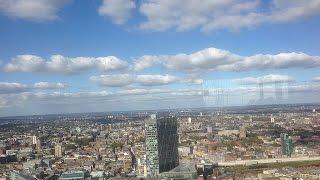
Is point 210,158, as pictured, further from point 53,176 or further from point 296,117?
point 296,117

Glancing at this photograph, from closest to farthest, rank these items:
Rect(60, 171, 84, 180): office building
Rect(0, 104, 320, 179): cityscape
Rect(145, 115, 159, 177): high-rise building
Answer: Rect(60, 171, 84, 180): office building
Rect(145, 115, 159, 177): high-rise building
Rect(0, 104, 320, 179): cityscape

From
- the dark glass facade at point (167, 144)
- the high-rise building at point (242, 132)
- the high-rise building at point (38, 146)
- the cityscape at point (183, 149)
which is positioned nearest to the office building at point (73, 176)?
the cityscape at point (183, 149)

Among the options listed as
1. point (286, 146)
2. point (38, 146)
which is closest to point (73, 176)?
point (286, 146)

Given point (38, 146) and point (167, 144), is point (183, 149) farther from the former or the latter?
point (38, 146)

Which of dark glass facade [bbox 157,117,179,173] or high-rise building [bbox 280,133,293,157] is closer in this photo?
dark glass facade [bbox 157,117,179,173]

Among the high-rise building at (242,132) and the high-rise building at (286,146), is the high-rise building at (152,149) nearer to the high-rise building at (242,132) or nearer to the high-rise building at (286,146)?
the high-rise building at (286,146)

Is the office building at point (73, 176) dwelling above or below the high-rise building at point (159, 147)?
below

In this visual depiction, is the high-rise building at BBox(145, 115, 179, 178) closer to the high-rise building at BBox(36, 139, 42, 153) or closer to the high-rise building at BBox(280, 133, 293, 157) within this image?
the high-rise building at BBox(280, 133, 293, 157)

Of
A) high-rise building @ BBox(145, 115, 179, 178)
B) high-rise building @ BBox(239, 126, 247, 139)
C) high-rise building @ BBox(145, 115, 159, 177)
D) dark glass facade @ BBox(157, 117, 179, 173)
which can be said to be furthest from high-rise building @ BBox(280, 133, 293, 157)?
high-rise building @ BBox(145, 115, 159, 177)
